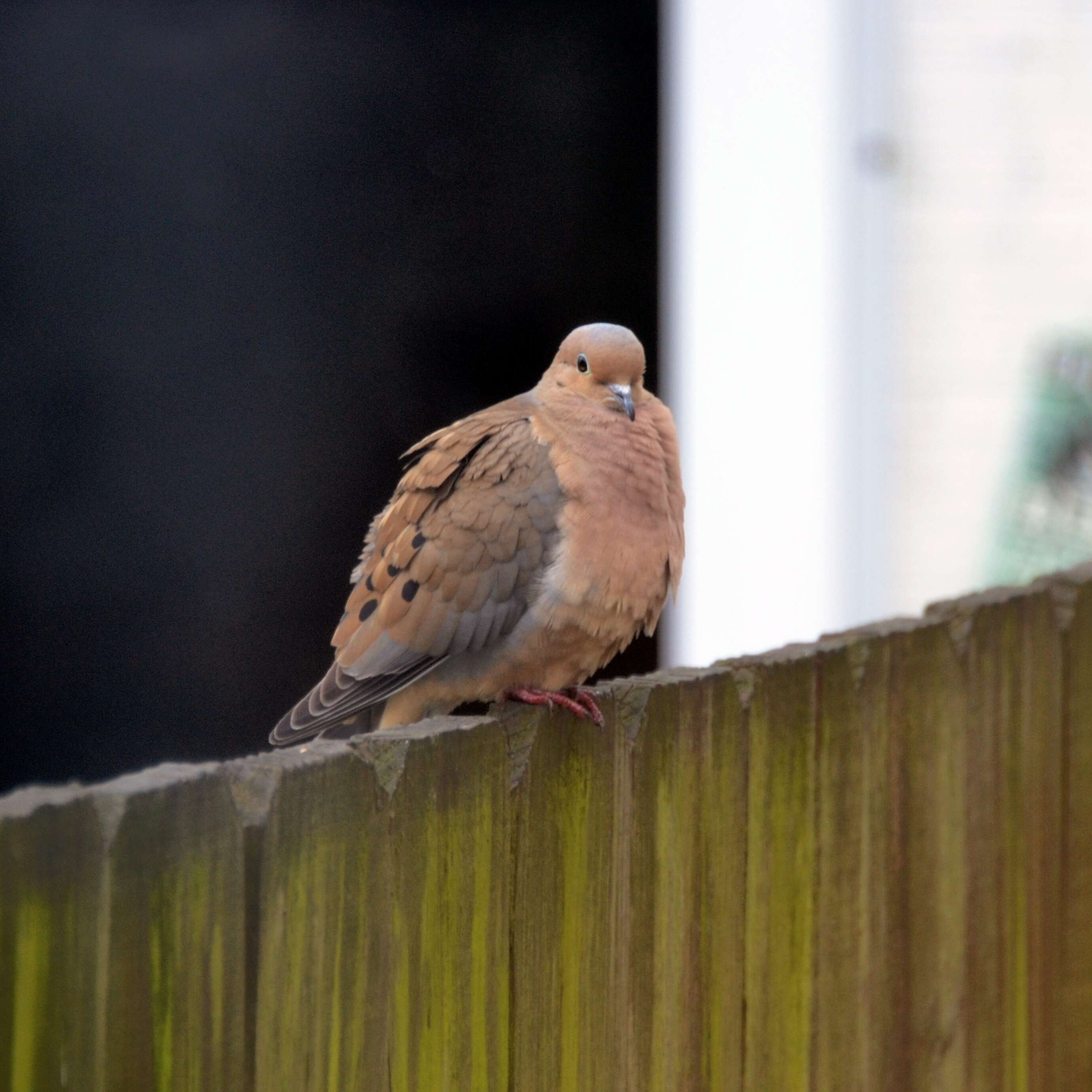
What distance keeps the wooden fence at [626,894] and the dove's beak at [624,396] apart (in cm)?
62

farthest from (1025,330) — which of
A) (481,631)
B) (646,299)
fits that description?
(481,631)

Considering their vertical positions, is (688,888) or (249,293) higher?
(249,293)

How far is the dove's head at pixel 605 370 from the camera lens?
8.51ft

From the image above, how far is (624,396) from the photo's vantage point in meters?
2.59

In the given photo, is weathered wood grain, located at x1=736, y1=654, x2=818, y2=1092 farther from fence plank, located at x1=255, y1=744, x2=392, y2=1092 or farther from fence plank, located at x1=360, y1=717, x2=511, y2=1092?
fence plank, located at x1=255, y1=744, x2=392, y2=1092

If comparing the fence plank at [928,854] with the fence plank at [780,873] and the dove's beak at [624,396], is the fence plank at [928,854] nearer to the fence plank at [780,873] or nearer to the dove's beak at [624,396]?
the fence plank at [780,873]

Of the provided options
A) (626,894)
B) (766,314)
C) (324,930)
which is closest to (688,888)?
(626,894)

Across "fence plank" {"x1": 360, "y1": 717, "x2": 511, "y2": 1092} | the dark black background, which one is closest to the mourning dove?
"fence plank" {"x1": 360, "y1": 717, "x2": 511, "y2": 1092}

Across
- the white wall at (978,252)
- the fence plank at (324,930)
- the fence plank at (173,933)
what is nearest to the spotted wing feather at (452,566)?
the fence plank at (324,930)

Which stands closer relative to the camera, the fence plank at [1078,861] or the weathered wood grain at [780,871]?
the weathered wood grain at [780,871]

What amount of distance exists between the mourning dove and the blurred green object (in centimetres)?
227

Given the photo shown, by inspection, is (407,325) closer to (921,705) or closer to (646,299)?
(646,299)

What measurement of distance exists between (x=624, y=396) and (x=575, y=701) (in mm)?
965

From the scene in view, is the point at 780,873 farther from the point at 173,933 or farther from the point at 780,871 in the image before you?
the point at 173,933
